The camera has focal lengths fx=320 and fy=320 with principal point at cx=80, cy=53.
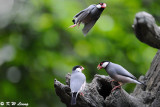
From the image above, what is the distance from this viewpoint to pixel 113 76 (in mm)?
3199

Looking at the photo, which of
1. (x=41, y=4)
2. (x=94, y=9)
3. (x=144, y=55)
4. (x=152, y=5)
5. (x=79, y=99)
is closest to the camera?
(x=94, y=9)

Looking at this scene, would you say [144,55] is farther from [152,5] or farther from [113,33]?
[152,5]

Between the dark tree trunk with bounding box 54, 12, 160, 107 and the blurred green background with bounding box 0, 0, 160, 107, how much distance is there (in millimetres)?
1006

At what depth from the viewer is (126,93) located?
3277 millimetres

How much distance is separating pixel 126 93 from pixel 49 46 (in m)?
1.54

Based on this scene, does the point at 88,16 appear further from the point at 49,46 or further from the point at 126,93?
the point at 49,46

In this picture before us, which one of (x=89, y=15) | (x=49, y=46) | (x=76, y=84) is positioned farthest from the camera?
(x=49, y=46)

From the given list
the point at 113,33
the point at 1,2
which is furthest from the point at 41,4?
the point at 113,33

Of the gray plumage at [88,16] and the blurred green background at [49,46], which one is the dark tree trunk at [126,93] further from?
the blurred green background at [49,46]

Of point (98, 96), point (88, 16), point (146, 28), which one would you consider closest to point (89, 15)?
point (88, 16)

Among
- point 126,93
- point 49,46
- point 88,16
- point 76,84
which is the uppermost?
point 88,16

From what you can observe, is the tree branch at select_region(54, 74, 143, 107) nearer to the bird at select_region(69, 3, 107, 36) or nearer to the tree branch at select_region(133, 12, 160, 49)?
the bird at select_region(69, 3, 107, 36)

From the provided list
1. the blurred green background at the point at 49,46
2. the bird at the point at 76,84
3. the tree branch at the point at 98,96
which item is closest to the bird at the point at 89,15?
the bird at the point at 76,84

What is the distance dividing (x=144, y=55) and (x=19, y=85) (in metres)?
1.88
